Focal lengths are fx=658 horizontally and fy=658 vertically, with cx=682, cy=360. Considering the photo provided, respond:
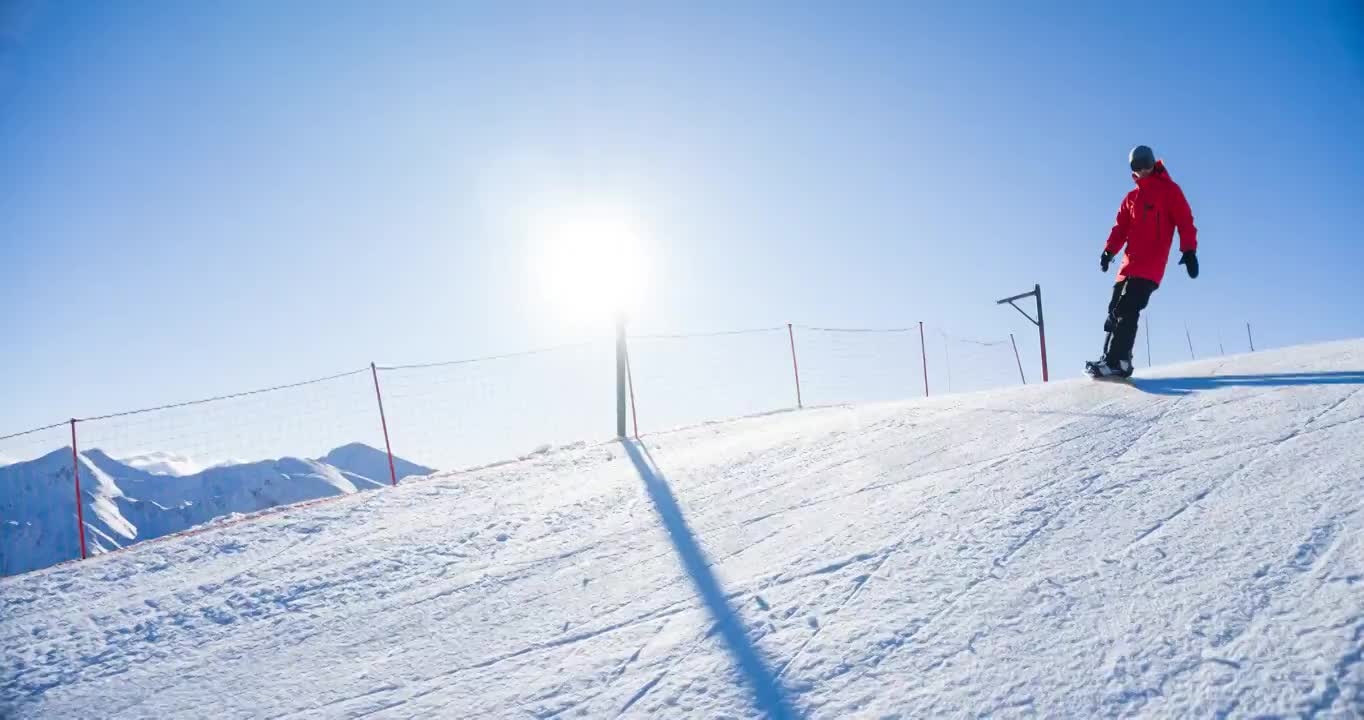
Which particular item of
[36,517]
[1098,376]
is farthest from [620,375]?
[36,517]

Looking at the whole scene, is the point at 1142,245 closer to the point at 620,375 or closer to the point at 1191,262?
the point at 1191,262

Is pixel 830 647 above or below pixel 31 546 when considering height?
above

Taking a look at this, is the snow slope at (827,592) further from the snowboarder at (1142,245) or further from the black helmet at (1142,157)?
the black helmet at (1142,157)

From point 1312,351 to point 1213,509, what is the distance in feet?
16.1

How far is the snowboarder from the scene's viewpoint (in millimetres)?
5293

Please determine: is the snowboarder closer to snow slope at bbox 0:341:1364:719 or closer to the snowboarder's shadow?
the snowboarder's shadow

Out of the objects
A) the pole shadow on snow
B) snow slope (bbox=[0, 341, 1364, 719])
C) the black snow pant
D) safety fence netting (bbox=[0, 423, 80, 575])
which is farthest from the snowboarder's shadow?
safety fence netting (bbox=[0, 423, 80, 575])

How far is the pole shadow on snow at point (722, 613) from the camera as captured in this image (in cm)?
181

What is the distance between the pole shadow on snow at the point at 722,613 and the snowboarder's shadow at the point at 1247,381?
3596 mm

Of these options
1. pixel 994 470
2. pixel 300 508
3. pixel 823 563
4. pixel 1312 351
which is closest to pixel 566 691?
pixel 823 563

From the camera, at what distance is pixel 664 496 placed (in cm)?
422

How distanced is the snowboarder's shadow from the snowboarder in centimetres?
36

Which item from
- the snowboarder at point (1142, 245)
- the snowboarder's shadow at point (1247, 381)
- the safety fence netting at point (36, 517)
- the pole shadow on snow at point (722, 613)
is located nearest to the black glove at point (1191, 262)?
the snowboarder at point (1142, 245)

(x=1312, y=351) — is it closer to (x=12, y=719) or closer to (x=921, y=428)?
(x=921, y=428)
